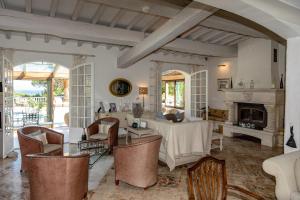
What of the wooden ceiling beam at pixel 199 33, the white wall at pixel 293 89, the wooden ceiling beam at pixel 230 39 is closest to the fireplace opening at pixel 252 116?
the wooden ceiling beam at pixel 230 39

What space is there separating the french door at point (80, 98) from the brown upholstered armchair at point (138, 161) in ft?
11.3

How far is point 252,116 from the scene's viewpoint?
7.60 metres

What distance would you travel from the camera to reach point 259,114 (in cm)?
741

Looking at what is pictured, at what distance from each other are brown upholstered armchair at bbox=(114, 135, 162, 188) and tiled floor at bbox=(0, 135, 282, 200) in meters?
0.45

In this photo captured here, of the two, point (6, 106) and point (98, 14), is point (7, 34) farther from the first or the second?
point (98, 14)

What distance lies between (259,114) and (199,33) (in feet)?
10.9

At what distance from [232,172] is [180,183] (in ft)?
4.00

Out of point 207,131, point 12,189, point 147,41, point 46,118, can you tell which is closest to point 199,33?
point 147,41

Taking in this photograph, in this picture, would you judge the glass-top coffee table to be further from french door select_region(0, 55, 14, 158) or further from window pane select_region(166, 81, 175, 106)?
window pane select_region(166, 81, 175, 106)

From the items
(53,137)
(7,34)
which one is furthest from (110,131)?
(7,34)

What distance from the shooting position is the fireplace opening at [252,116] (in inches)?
283

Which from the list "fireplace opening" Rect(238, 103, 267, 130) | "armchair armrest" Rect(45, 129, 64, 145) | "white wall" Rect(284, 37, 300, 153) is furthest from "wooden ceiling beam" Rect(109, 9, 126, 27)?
"fireplace opening" Rect(238, 103, 267, 130)

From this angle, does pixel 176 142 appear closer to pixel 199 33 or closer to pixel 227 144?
pixel 227 144

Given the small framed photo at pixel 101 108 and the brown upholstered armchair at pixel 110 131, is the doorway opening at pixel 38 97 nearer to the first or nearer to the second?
the small framed photo at pixel 101 108
